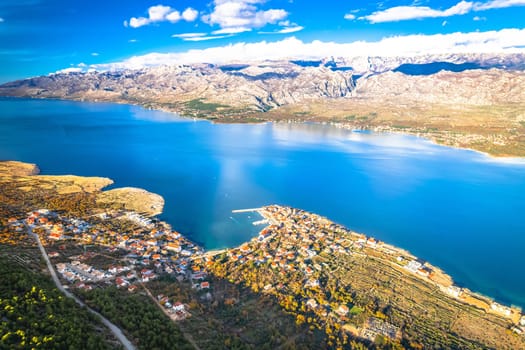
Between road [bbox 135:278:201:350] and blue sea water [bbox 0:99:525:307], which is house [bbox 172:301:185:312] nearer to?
road [bbox 135:278:201:350]

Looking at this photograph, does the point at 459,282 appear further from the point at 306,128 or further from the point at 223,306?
the point at 306,128

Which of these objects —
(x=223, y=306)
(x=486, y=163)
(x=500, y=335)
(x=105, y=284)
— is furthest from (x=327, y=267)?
(x=486, y=163)

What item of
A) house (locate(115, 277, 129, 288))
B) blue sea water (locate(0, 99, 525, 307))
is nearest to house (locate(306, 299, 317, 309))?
blue sea water (locate(0, 99, 525, 307))

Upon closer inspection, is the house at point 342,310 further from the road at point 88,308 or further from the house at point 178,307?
the road at point 88,308

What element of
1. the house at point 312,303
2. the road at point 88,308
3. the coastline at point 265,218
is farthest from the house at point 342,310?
the road at point 88,308

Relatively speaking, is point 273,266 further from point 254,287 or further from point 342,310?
point 342,310
